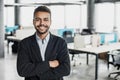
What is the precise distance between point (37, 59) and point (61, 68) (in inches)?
9.2

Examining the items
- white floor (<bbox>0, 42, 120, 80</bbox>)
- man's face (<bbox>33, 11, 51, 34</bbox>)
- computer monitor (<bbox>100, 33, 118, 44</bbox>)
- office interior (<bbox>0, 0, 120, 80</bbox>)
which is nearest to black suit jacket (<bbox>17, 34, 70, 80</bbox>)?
man's face (<bbox>33, 11, 51, 34</bbox>)

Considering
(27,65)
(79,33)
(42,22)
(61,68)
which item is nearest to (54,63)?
(61,68)

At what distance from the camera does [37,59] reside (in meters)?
1.86

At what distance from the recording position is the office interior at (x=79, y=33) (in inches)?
238

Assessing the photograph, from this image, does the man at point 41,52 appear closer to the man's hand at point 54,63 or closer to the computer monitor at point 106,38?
the man's hand at point 54,63

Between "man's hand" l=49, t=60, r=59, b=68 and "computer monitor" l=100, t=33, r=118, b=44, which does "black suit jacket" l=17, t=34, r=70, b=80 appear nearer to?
"man's hand" l=49, t=60, r=59, b=68

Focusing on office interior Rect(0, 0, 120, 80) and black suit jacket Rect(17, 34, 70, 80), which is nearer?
black suit jacket Rect(17, 34, 70, 80)

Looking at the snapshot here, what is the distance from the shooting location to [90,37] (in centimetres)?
648

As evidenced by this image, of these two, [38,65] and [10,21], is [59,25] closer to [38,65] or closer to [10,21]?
[10,21]

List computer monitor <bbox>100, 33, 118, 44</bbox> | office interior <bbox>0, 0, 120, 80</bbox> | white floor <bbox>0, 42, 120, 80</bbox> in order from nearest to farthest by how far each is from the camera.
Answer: white floor <bbox>0, 42, 120, 80</bbox> < office interior <bbox>0, 0, 120, 80</bbox> < computer monitor <bbox>100, 33, 118, 44</bbox>

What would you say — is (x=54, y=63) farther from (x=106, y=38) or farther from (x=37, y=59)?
(x=106, y=38)

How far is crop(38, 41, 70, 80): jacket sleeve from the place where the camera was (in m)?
1.84

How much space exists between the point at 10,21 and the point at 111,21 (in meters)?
6.83

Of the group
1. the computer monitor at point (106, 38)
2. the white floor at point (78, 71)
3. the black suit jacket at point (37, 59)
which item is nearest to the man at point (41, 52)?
the black suit jacket at point (37, 59)
